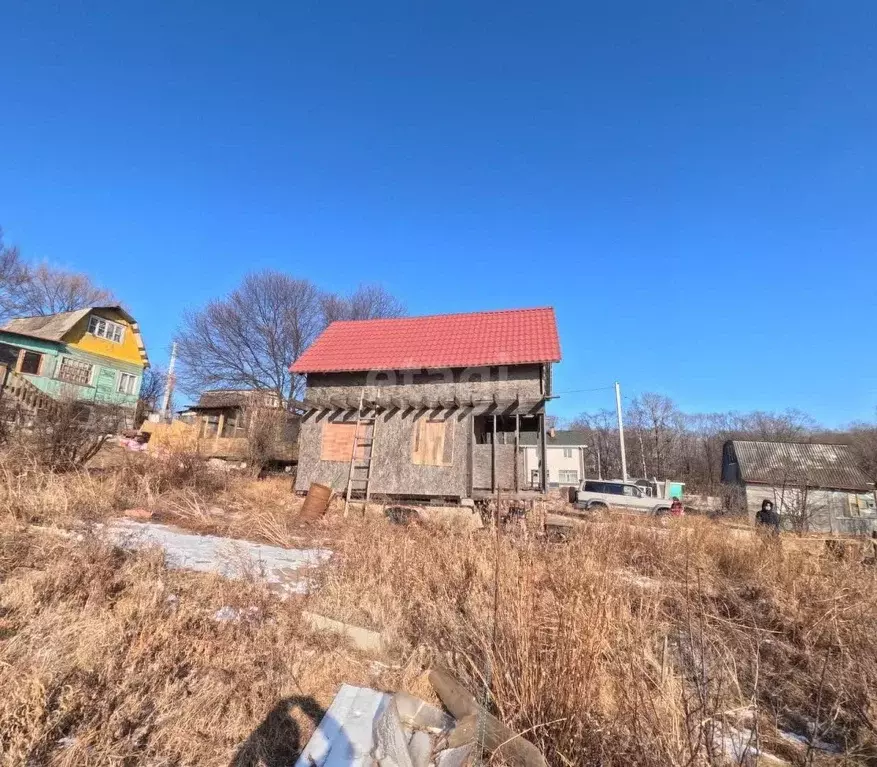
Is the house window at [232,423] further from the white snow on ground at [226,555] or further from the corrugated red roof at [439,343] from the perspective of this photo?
the white snow on ground at [226,555]

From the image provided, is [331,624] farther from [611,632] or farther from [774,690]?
[774,690]

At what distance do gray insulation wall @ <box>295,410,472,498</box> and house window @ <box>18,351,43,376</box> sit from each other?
59.1ft

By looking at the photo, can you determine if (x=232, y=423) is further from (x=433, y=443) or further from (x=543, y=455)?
(x=543, y=455)

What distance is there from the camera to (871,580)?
15.1 feet

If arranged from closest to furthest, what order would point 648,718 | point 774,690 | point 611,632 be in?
point 648,718
point 611,632
point 774,690

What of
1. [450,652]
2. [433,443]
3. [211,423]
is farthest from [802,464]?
[211,423]

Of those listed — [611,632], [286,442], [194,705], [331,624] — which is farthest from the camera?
[286,442]

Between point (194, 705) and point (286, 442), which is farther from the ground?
point (286, 442)

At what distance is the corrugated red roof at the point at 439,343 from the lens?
1476 centimetres

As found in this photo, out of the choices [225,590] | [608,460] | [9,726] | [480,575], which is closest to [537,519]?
[480,575]

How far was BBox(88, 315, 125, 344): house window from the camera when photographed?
2531cm

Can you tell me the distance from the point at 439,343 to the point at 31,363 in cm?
2229

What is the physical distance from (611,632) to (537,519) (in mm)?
3414

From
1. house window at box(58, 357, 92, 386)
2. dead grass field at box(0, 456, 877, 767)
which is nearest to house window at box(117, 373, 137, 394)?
house window at box(58, 357, 92, 386)
